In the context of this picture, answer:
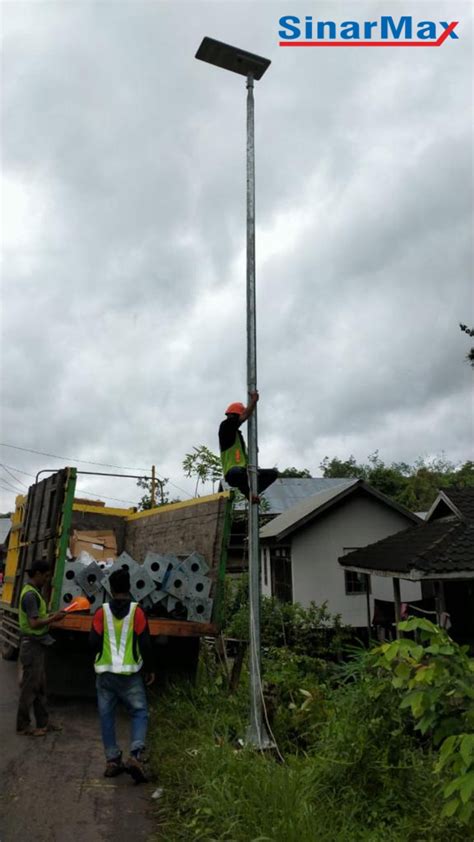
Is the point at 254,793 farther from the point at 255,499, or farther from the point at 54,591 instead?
the point at 54,591

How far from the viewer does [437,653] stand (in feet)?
11.7

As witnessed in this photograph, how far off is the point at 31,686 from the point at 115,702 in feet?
4.89

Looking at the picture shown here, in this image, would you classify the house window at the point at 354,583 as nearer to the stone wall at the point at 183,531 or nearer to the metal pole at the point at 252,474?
the stone wall at the point at 183,531

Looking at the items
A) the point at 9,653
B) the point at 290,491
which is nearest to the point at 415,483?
the point at 290,491

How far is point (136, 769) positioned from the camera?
5129 millimetres

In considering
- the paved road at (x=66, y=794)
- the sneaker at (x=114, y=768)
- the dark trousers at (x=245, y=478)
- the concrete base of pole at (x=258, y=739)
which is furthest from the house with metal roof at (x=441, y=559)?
the sneaker at (x=114, y=768)

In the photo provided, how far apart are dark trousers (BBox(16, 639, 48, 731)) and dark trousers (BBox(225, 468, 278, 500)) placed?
2602 millimetres

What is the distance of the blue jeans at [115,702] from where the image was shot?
537 cm

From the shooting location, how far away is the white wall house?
Answer: 19.9 m

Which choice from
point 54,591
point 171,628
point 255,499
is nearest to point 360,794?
point 255,499

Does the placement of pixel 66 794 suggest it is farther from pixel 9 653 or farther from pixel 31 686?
pixel 9 653

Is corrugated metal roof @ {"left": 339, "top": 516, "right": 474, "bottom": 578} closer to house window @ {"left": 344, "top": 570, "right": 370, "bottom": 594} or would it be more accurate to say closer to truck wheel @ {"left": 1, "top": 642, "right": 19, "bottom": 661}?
house window @ {"left": 344, "top": 570, "right": 370, "bottom": 594}

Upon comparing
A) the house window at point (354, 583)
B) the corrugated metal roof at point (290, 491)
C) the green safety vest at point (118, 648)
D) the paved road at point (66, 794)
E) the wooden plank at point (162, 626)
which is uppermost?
the corrugated metal roof at point (290, 491)

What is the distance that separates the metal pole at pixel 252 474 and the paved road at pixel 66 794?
3.18ft
